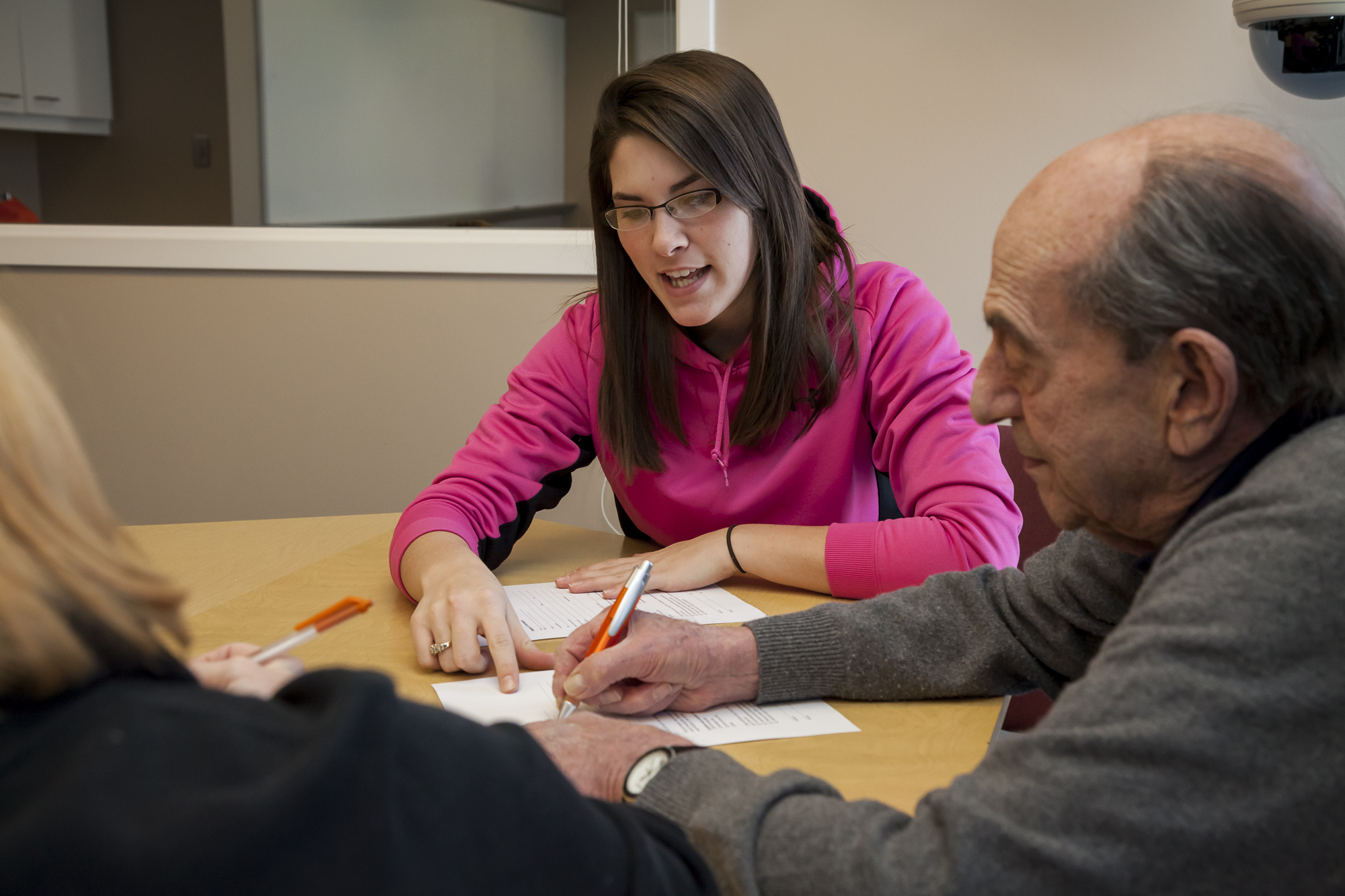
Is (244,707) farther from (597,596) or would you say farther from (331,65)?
(331,65)

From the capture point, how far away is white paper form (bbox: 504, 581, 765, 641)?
1.23m

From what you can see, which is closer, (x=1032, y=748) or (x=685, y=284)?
(x=1032, y=748)

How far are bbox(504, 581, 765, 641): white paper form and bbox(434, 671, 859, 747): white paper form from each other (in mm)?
156

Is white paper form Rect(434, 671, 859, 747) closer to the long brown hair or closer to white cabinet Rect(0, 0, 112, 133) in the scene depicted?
the long brown hair

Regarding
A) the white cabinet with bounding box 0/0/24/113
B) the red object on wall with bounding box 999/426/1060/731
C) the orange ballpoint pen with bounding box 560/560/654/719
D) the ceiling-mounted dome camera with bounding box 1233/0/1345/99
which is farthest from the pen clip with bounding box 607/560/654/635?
the white cabinet with bounding box 0/0/24/113

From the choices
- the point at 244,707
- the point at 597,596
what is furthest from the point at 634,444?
the point at 244,707

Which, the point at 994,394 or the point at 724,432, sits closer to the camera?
the point at 994,394

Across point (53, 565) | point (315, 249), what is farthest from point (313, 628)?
point (315, 249)

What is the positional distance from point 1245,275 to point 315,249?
112 inches

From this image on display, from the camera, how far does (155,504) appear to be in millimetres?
3309

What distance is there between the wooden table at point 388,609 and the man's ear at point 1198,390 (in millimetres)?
334

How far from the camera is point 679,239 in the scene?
4.87 feet

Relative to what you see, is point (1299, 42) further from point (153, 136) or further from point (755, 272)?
point (153, 136)

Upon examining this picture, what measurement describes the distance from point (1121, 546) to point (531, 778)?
58 centimetres
